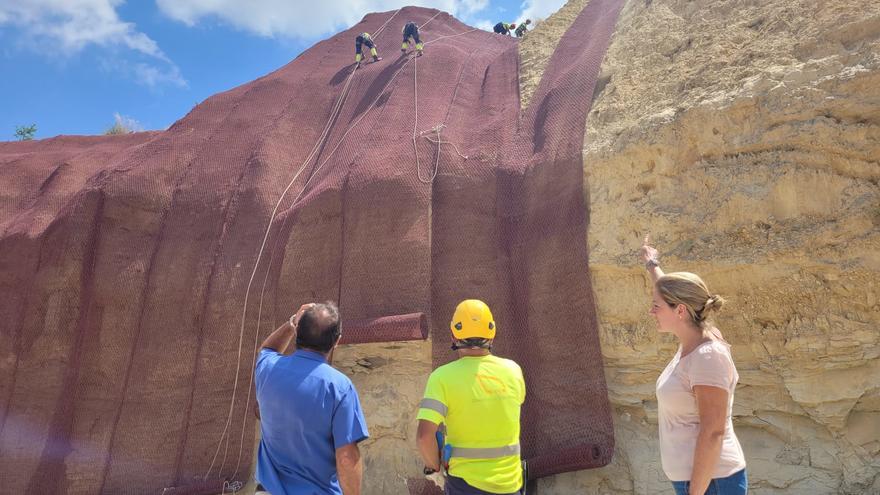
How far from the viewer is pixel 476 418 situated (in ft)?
9.04

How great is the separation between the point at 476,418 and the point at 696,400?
0.92m

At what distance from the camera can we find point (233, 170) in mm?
7383

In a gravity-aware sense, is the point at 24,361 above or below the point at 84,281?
below

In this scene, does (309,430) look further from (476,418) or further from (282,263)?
(282,263)

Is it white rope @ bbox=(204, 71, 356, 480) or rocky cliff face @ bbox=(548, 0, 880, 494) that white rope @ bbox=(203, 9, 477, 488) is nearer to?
white rope @ bbox=(204, 71, 356, 480)

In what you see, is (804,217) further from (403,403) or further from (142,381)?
(142,381)

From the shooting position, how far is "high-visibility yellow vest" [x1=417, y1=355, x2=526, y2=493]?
108 inches

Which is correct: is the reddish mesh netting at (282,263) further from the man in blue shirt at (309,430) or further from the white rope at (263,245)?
the man in blue shirt at (309,430)

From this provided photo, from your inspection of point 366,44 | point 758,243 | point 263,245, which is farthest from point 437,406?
point 366,44

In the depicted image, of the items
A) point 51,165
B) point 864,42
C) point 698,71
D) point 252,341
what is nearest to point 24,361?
point 252,341

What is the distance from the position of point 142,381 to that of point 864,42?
6.80 meters

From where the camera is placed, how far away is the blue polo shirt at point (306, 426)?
8.54 feet

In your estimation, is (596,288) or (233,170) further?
(233,170)

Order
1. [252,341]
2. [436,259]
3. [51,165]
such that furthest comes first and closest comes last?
1. [51,165]
2. [252,341]
3. [436,259]
